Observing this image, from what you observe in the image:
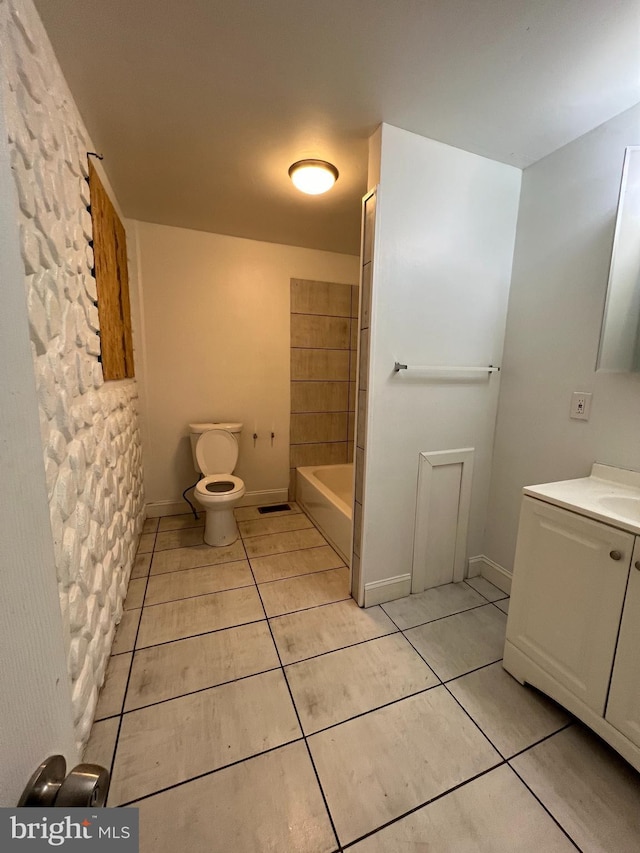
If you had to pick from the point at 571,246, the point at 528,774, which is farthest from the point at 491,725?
the point at 571,246

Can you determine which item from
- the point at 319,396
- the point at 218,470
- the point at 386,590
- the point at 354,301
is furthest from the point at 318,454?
the point at 386,590

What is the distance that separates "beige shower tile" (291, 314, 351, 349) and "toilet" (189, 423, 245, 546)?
3.15ft

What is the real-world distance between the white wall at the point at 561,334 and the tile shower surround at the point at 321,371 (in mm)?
1518

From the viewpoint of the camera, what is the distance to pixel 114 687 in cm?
129

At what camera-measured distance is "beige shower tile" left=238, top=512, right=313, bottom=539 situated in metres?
2.55

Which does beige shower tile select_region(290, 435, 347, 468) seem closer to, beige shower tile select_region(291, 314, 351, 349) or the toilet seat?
the toilet seat

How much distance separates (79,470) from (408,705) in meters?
1.45

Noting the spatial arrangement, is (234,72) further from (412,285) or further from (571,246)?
(571,246)

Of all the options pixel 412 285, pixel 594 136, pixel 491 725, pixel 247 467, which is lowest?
pixel 491 725

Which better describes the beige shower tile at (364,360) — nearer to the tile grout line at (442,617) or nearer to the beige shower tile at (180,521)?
the tile grout line at (442,617)

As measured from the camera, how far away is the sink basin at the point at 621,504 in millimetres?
1206

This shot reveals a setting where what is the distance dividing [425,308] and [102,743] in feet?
6.90

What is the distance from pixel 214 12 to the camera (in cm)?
99

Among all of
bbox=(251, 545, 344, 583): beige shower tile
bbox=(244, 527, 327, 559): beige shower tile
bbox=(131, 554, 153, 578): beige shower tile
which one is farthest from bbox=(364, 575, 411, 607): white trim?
bbox=(131, 554, 153, 578): beige shower tile
